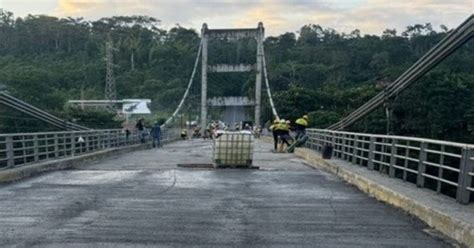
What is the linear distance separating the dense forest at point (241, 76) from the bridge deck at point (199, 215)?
1872 cm

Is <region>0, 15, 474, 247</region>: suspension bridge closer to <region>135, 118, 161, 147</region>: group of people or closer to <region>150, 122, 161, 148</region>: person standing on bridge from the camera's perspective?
<region>135, 118, 161, 147</region>: group of people

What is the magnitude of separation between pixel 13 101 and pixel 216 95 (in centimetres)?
6895

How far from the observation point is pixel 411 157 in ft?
47.7

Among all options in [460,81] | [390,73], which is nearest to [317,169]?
[460,81]

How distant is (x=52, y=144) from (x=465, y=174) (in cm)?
1332

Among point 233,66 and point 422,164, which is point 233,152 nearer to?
point 422,164

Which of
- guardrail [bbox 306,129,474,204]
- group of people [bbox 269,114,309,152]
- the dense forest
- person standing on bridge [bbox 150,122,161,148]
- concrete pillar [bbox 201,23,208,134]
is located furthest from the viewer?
concrete pillar [bbox 201,23,208,134]

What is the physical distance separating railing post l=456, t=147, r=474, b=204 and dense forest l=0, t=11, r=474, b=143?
20767 mm

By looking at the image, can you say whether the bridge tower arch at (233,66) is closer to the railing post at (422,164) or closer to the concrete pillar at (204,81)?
the concrete pillar at (204,81)

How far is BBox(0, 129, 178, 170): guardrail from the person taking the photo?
15.3 m

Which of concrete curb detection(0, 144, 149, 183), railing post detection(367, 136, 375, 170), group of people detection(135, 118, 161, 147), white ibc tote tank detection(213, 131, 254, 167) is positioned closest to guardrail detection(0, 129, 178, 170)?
concrete curb detection(0, 144, 149, 183)

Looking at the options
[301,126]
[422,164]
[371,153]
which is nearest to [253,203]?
[422,164]

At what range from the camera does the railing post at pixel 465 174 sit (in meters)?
8.71

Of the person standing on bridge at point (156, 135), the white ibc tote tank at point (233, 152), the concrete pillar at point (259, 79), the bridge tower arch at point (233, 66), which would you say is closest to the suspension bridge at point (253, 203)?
the white ibc tote tank at point (233, 152)
